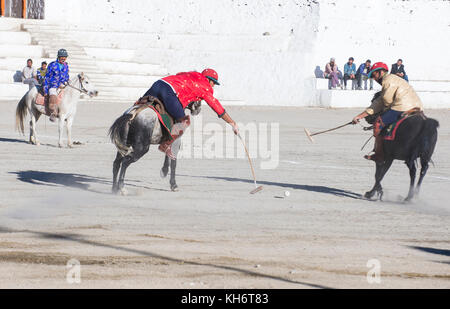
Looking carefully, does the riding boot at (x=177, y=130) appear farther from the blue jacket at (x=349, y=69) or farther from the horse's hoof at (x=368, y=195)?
the blue jacket at (x=349, y=69)

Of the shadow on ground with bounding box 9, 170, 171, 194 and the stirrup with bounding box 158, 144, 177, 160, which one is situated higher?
the stirrup with bounding box 158, 144, 177, 160

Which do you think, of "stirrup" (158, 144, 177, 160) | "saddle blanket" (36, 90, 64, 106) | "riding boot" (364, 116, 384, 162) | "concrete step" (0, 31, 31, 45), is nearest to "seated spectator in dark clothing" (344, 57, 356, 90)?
"concrete step" (0, 31, 31, 45)

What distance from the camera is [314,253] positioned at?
28.0 feet

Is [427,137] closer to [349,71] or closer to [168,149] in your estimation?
[168,149]

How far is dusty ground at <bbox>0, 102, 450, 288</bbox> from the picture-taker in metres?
7.51

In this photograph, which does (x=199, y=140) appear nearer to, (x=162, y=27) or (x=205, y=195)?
(x=205, y=195)

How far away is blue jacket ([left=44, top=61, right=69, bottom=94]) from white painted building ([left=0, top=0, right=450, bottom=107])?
14.9 m

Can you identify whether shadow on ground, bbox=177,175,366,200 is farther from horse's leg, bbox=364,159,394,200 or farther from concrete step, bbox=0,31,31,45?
concrete step, bbox=0,31,31,45

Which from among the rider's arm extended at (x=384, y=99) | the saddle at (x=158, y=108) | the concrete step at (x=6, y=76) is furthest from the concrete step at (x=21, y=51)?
the rider's arm extended at (x=384, y=99)

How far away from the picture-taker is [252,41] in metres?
35.6

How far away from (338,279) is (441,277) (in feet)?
3.40

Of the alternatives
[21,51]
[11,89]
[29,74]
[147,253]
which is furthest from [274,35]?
[147,253]

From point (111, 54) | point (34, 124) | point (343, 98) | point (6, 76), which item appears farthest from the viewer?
point (111, 54)

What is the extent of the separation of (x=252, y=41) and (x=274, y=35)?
1.24 meters
